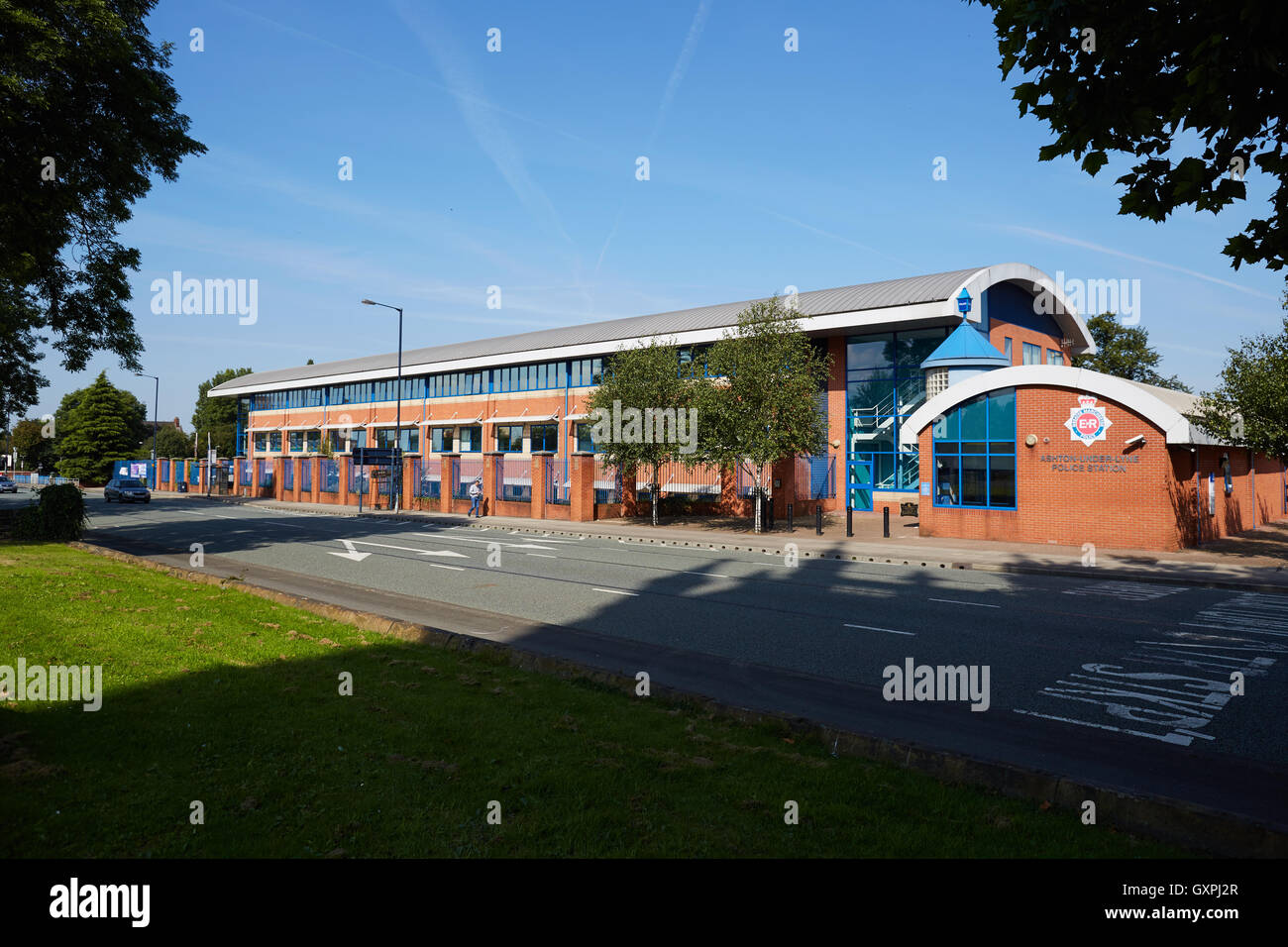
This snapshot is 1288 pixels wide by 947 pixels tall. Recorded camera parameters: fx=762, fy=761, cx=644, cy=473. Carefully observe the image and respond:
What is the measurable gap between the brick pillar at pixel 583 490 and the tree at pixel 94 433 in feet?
190

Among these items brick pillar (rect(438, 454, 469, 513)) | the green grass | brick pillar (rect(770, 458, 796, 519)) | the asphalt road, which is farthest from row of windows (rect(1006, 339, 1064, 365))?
the green grass

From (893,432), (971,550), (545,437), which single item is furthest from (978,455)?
(545,437)

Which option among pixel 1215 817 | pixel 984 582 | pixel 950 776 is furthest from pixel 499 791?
pixel 984 582

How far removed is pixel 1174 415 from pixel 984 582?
388 inches

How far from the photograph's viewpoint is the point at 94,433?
70312 mm

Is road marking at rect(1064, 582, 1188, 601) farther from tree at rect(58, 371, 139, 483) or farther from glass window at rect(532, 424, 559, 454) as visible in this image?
tree at rect(58, 371, 139, 483)

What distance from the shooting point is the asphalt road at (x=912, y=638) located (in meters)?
6.09

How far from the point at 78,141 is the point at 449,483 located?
2634cm

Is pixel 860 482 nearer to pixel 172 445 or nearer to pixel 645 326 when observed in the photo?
pixel 645 326

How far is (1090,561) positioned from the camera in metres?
19.1

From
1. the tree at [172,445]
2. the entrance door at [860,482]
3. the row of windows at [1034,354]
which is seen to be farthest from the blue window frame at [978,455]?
the tree at [172,445]

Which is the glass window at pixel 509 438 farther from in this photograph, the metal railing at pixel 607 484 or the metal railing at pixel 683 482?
the metal railing at pixel 683 482

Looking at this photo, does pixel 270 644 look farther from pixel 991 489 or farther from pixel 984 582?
pixel 991 489

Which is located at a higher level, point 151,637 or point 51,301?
point 51,301
